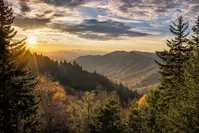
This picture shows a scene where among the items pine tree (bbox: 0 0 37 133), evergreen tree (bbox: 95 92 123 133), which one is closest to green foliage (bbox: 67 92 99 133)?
evergreen tree (bbox: 95 92 123 133)

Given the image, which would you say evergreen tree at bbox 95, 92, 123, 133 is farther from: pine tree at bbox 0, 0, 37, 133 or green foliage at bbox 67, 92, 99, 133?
pine tree at bbox 0, 0, 37, 133

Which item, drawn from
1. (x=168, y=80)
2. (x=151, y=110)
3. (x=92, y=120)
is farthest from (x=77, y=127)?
(x=168, y=80)

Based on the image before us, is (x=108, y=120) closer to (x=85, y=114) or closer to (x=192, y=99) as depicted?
(x=85, y=114)

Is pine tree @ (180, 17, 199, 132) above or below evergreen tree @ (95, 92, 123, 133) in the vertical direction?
above

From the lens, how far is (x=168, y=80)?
36.1 meters

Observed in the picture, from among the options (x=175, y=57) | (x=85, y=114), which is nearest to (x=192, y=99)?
(x=175, y=57)

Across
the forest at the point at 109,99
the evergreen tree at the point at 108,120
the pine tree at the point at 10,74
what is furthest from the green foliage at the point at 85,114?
the pine tree at the point at 10,74

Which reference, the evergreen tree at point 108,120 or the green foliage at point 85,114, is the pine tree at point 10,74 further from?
the green foliage at point 85,114

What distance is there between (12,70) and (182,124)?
1770cm

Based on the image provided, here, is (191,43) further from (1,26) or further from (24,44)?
(1,26)

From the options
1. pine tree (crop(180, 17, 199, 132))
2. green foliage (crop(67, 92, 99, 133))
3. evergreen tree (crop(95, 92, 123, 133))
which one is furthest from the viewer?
green foliage (crop(67, 92, 99, 133))

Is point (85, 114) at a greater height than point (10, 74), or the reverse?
point (10, 74)

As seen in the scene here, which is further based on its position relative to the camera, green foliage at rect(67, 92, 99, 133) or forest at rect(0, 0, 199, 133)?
green foliage at rect(67, 92, 99, 133)

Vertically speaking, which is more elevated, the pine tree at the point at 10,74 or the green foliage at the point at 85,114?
the pine tree at the point at 10,74
